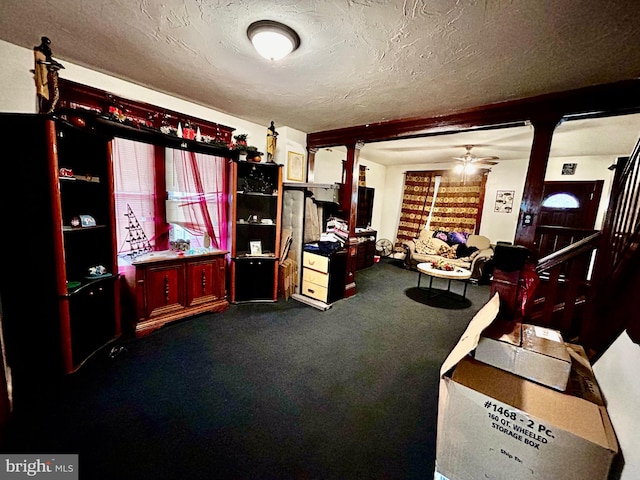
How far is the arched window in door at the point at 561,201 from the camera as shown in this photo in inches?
192

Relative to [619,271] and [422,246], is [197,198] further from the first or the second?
[422,246]

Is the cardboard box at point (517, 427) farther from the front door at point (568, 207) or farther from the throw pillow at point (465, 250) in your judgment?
the throw pillow at point (465, 250)

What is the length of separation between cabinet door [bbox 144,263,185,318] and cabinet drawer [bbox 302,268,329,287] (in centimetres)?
157

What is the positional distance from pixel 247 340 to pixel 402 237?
17.3 feet

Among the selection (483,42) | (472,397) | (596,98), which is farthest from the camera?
(596,98)

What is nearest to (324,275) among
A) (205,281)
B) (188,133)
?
(205,281)

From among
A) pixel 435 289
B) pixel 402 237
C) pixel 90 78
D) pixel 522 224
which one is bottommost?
pixel 435 289

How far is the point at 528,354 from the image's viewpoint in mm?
1131

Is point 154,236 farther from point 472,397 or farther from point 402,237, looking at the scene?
point 402,237

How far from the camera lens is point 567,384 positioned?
1100 millimetres

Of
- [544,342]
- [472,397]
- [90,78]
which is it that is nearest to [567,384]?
[544,342]

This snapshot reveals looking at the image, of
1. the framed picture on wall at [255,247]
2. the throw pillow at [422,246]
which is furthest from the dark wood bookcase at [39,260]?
the throw pillow at [422,246]

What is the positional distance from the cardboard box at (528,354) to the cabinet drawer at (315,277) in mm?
2276

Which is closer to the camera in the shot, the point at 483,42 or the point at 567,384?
the point at 567,384
